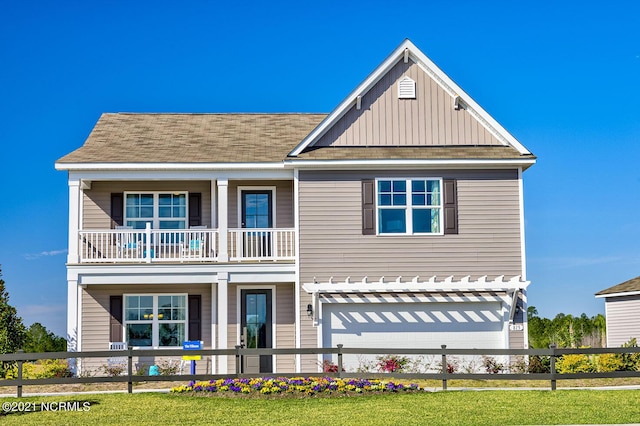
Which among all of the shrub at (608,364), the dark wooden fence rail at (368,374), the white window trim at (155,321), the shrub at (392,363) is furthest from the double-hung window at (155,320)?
the shrub at (608,364)

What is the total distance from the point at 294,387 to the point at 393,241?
20.2 feet

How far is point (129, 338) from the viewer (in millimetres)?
24672

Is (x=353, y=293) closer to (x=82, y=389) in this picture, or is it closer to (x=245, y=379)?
(x=245, y=379)

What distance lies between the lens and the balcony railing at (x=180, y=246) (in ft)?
77.0

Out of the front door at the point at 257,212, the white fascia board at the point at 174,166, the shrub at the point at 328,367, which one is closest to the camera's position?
the shrub at the point at 328,367

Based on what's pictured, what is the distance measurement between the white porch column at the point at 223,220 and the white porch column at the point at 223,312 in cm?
51

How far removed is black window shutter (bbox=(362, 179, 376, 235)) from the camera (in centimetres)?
2327

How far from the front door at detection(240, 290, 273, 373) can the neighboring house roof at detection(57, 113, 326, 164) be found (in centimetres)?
379

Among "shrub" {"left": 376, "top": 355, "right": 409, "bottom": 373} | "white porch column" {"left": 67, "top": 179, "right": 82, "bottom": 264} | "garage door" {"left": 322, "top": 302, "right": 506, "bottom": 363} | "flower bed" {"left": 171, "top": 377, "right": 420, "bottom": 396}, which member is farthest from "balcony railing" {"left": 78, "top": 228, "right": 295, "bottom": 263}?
"flower bed" {"left": 171, "top": 377, "right": 420, "bottom": 396}

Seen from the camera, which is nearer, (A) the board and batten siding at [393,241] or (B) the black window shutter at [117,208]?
(A) the board and batten siding at [393,241]

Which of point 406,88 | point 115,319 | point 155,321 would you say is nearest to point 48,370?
point 115,319

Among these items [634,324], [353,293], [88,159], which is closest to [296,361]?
[353,293]

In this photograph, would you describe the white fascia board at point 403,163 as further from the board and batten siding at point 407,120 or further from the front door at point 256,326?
the front door at point 256,326

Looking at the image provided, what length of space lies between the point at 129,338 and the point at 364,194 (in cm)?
742
